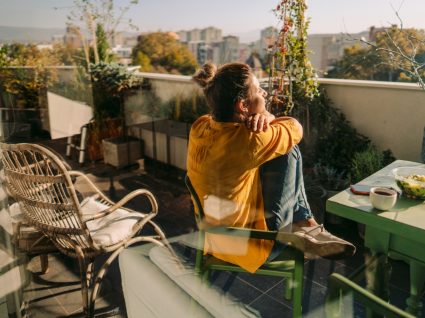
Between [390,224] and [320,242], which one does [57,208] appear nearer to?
[320,242]

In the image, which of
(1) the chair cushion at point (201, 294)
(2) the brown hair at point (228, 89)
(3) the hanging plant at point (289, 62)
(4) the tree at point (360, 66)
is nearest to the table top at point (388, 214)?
(2) the brown hair at point (228, 89)

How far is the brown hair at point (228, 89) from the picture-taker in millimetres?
1374

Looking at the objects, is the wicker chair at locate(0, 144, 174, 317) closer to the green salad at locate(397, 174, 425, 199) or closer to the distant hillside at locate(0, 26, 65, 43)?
the distant hillside at locate(0, 26, 65, 43)

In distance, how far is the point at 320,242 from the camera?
1673mm

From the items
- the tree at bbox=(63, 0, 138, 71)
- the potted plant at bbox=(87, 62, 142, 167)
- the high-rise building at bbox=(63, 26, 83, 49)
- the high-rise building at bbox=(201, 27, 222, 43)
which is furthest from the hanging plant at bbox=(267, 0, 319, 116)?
the high-rise building at bbox=(63, 26, 83, 49)

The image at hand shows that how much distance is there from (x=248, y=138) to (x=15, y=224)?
1.08 m

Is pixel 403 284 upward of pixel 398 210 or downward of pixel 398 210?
downward

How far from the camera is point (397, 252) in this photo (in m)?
1.34

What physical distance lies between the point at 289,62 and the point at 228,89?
1819 millimetres

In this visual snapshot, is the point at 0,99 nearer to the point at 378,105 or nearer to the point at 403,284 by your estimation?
the point at 403,284

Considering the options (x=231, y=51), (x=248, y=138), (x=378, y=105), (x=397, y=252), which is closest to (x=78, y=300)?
(x=248, y=138)

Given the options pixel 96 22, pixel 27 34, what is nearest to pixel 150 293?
pixel 27 34

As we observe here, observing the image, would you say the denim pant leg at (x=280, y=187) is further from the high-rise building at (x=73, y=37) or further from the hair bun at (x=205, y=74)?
the high-rise building at (x=73, y=37)

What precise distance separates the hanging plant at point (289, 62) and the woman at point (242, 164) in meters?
1.59
